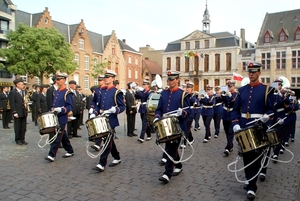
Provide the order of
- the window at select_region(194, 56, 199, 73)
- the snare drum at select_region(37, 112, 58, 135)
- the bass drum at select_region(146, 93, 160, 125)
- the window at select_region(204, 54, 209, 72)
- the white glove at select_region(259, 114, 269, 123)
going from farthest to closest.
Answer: the window at select_region(194, 56, 199, 73)
the window at select_region(204, 54, 209, 72)
the bass drum at select_region(146, 93, 160, 125)
the snare drum at select_region(37, 112, 58, 135)
the white glove at select_region(259, 114, 269, 123)

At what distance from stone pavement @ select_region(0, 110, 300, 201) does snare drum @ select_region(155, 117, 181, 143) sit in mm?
944

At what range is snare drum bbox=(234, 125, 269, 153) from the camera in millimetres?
4895

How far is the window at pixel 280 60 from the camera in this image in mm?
48188

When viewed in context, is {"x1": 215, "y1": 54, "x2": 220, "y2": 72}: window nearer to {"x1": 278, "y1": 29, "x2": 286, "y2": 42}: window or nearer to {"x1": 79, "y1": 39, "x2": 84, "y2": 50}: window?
{"x1": 278, "y1": 29, "x2": 286, "y2": 42}: window

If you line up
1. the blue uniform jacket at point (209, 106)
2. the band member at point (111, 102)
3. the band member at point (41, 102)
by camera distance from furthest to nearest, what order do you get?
the band member at point (41, 102) → the blue uniform jacket at point (209, 106) → the band member at point (111, 102)

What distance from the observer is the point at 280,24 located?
4947 centimetres

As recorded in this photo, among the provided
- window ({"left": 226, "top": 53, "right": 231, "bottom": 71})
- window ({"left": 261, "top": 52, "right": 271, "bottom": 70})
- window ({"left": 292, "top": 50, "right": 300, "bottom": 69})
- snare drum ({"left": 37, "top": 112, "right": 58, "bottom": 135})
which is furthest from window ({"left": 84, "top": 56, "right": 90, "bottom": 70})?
snare drum ({"left": 37, "top": 112, "right": 58, "bottom": 135})

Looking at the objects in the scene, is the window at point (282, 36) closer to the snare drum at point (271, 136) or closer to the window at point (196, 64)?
the window at point (196, 64)

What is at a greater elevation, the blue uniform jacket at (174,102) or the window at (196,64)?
the window at (196,64)

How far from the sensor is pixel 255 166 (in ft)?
17.0

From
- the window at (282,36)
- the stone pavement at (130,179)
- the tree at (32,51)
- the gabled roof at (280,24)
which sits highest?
the gabled roof at (280,24)

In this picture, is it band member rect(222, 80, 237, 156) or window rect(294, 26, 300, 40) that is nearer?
band member rect(222, 80, 237, 156)

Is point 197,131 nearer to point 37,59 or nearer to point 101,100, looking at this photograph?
point 101,100

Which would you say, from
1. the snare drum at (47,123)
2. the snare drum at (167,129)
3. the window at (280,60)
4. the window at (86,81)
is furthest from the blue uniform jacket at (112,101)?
the window at (280,60)
